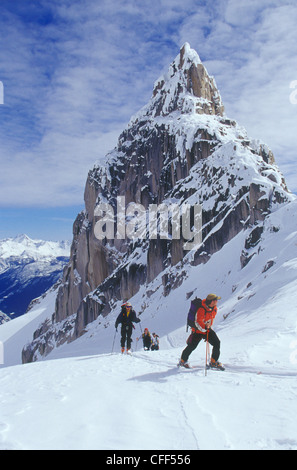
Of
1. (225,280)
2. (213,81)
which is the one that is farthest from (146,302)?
(213,81)

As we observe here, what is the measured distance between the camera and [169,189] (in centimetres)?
6738

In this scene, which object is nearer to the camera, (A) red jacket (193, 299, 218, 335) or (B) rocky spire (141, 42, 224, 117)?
(A) red jacket (193, 299, 218, 335)

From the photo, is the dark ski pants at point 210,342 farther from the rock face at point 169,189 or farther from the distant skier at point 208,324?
the rock face at point 169,189

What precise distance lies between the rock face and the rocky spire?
0.27 m

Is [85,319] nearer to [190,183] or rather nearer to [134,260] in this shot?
[134,260]

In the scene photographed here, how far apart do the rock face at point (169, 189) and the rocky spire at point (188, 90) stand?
10.8 inches

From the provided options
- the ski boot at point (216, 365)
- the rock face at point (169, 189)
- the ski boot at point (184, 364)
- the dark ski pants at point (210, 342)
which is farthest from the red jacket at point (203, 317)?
the rock face at point (169, 189)

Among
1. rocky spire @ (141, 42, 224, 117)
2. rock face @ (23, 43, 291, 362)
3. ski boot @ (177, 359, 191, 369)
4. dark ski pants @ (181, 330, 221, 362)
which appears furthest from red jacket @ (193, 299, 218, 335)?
rocky spire @ (141, 42, 224, 117)

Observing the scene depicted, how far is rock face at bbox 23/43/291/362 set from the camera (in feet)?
142

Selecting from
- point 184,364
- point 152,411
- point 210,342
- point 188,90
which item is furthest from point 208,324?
point 188,90

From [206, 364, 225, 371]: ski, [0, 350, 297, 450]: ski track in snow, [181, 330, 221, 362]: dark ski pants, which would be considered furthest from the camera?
[181, 330, 221, 362]: dark ski pants

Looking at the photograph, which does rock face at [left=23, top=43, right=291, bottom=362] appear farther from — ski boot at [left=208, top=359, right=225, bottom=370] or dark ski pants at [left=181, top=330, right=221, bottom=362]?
ski boot at [left=208, top=359, right=225, bottom=370]

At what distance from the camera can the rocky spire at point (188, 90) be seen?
7350 centimetres

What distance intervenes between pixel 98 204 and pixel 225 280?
5929 centimetres
